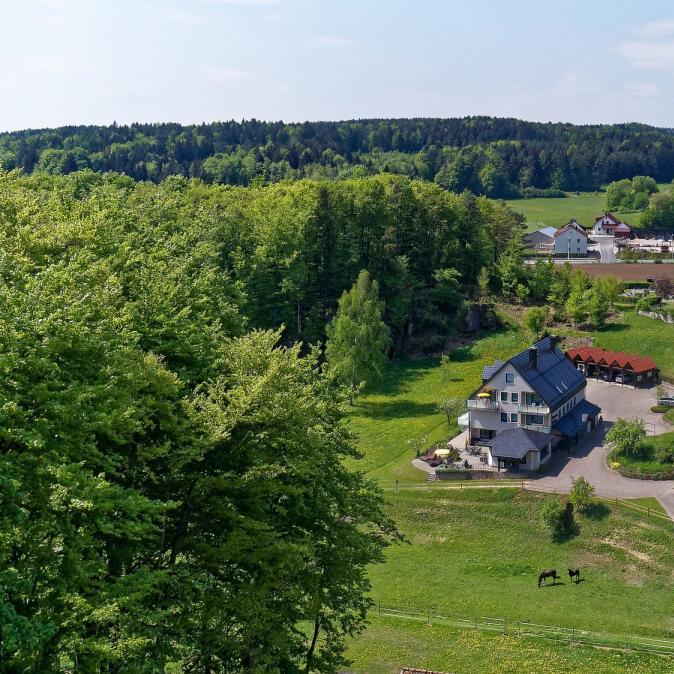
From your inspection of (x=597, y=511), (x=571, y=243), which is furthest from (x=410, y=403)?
(x=571, y=243)

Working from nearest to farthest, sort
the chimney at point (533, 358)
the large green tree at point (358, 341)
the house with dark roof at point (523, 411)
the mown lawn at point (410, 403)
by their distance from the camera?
the house with dark roof at point (523, 411) → the mown lawn at point (410, 403) → the chimney at point (533, 358) → the large green tree at point (358, 341)

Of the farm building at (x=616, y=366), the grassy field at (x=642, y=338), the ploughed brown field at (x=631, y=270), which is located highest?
the ploughed brown field at (x=631, y=270)

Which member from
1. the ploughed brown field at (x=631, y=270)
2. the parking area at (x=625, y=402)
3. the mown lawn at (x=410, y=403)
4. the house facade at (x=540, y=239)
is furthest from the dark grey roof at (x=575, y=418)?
the house facade at (x=540, y=239)

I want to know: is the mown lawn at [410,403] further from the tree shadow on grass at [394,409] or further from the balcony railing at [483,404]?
the balcony railing at [483,404]

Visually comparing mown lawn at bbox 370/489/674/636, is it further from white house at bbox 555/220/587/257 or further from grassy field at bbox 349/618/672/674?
white house at bbox 555/220/587/257

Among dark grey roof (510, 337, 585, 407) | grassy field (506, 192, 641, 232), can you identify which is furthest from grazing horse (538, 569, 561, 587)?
grassy field (506, 192, 641, 232)

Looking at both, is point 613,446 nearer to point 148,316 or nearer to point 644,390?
point 644,390
